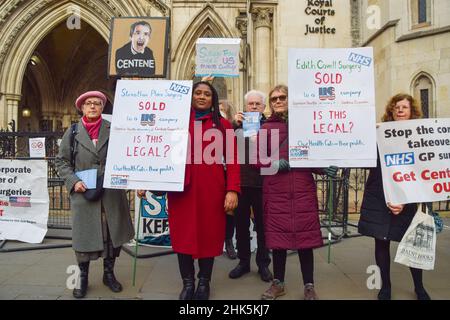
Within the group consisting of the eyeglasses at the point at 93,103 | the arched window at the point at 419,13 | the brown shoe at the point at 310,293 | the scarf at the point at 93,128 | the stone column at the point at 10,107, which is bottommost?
the brown shoe at the point at 310,293

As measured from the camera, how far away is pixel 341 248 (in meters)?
5.67

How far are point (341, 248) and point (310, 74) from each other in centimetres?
310

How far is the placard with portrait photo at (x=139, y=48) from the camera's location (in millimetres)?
6594

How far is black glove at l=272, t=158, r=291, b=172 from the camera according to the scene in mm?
3521

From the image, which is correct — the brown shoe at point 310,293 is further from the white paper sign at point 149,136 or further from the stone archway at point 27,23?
the stone archway at point 27,23

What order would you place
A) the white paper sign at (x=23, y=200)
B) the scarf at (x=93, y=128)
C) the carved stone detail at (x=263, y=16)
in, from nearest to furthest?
the scarf at (x=93, y=128), the white paper sign at (x=23, y=200), the carved stone detail at (x=263, y=16)

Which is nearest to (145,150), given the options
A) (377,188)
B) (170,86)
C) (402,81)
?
(170,86)

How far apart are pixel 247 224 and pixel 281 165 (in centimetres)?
119

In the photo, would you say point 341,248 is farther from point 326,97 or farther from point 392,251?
point 326,97


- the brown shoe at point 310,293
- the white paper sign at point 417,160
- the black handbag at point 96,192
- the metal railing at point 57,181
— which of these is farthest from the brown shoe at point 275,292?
the metal railing at point 57,181

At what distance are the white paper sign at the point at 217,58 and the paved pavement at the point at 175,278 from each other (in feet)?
12.5

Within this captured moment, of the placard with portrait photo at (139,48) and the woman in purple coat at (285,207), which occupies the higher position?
the placard with portrait photo at (139,48)

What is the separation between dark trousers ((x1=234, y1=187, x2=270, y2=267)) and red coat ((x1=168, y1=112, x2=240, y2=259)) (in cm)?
84

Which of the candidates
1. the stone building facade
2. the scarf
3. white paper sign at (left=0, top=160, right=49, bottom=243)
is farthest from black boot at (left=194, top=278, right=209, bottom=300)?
the stone building facade
